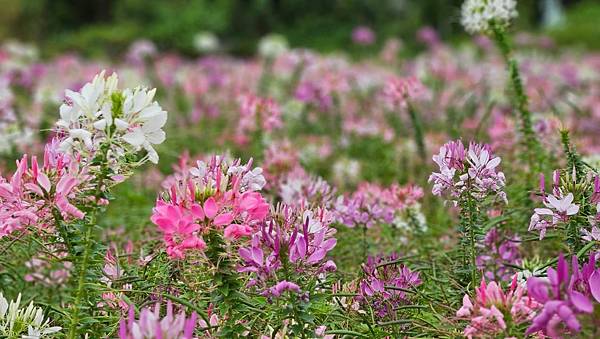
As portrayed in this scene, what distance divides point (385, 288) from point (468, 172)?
0.30 m

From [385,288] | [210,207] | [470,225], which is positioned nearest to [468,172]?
[470,225]

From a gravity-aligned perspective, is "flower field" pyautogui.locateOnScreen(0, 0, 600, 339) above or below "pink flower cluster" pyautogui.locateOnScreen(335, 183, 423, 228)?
below

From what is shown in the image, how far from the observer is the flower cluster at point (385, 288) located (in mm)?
1627

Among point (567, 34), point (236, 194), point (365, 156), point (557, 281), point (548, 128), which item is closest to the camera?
point (557, 281)

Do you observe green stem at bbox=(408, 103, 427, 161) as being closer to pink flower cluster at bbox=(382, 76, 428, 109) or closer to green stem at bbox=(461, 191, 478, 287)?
pink flower cluster at bbox=(382, 76, 428, 109)

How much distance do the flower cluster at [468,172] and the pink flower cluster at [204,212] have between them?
0.41 m

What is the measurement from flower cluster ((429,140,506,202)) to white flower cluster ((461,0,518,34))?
1.29 metres

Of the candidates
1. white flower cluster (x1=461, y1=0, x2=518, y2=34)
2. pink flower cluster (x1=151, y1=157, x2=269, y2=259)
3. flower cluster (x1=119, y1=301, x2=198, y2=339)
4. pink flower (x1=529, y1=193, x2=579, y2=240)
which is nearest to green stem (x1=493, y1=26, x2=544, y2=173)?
white flower cluster (x1=461, y1=0, x2=518, y2=34)

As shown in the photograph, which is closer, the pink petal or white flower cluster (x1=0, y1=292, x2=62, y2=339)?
the pink petal

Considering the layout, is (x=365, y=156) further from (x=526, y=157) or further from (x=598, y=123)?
(x=526, y=157)

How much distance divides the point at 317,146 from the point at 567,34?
13625 millimetres

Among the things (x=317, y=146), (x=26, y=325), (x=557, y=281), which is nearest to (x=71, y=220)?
(x=26, y=325)

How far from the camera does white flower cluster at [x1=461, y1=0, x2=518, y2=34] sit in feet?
8.90

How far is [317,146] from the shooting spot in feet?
17.0
